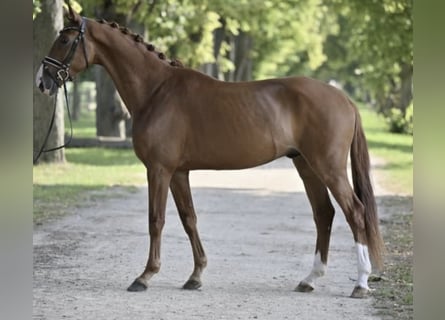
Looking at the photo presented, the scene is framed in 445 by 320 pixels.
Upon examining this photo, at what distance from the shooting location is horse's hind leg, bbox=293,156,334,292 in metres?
7.68

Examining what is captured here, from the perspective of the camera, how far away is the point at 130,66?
7738 millimetres

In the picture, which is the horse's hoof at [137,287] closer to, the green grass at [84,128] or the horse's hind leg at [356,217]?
the horse's hind leg at [356,217]

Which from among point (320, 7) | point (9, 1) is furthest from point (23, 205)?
point (320, 7)

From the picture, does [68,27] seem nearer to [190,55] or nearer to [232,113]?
[232,113]

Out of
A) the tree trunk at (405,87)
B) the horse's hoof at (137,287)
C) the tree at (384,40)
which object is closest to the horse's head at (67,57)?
the horse's hoof at (137,287)

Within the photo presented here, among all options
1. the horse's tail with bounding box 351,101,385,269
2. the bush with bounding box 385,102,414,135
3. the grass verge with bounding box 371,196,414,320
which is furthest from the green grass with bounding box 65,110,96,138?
the horse's tail with bounding box 351,101,385,269

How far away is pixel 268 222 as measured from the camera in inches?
499

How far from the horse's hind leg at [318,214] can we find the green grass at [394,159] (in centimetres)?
877

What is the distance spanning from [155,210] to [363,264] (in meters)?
1.83

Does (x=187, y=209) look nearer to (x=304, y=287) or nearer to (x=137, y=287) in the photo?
(x=137, y=287)

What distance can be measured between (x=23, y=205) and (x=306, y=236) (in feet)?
28.2

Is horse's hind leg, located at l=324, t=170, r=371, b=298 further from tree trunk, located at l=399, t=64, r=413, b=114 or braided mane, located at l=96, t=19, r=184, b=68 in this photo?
tree trunk, located at l=399, t=64, r=413, b=114

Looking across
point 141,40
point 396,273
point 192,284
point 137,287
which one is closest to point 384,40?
point 396,273

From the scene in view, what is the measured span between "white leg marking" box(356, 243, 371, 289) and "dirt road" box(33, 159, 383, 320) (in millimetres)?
210
